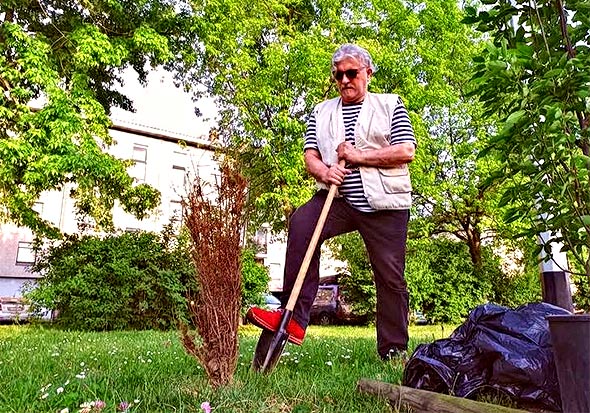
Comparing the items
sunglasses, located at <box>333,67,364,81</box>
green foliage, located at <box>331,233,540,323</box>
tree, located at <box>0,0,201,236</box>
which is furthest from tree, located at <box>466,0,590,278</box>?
green foliage, located at <box>331,233,540,323</box>

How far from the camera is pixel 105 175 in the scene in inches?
428

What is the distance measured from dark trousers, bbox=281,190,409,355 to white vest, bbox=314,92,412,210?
13 centimetres

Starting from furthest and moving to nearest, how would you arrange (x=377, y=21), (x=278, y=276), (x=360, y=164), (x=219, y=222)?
1. (x=278, y=276)
2. (x=377, y=21)
3. (x=360, y=164)
4. (x=219, y=222)

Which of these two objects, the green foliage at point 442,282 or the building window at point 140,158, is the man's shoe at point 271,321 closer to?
the green foliage at point 442,282

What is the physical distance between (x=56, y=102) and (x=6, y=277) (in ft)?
71.4

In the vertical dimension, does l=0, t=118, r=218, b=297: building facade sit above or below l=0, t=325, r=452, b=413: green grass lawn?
above

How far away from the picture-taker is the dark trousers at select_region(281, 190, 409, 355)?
344 centimetres

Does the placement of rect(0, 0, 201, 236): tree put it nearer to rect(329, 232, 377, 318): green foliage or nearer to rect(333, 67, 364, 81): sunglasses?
rect(329, 232, 377, 318): green foliage

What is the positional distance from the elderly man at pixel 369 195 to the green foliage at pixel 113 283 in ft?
24.1

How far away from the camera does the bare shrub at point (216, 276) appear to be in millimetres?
2475

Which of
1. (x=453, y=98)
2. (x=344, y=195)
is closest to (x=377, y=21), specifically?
(x=453, y=98)

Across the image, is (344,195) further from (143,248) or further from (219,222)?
(143,248)

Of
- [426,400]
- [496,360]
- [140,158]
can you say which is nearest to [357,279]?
[496,360]

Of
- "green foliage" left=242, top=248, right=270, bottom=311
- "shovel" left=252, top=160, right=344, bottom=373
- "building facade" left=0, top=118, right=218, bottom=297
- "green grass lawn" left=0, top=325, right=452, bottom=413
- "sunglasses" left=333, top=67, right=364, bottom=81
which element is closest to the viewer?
"green grass lawn" left=0, top=325, right=452, bottom=413
